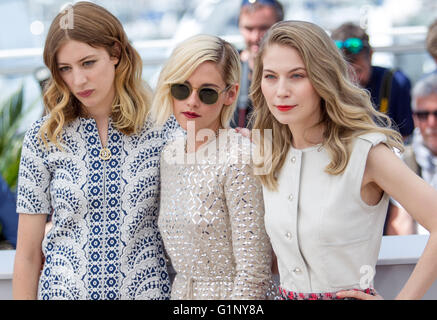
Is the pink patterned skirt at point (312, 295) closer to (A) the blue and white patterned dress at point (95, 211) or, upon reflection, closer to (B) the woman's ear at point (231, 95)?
(A) the blue and white patterned dress at point (95, 211)

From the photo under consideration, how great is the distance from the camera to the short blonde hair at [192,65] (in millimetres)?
2016

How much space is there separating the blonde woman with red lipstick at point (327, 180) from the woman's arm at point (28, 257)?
0.83 m

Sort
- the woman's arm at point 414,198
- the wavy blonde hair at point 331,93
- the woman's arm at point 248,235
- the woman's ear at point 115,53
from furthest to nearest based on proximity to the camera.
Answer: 1. the woman's ear at point 115,53
2. the woman's arm at point 248,235
3. the wavy blonde hair at point 331,93
4. the woman's arm at point 414,198

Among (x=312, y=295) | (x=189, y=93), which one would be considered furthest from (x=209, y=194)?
(x=312, y=295)

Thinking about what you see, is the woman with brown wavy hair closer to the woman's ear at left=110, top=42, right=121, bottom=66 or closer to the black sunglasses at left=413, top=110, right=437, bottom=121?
the woman's ear at left=110, top=42, right=121, bottom=66

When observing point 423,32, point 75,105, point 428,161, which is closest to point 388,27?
point 423,32

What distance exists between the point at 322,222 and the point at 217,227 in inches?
14.3

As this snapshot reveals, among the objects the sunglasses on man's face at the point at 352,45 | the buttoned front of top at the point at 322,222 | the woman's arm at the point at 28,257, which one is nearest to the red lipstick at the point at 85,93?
the woman's arm at the point at 28,257

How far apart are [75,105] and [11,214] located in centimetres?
146

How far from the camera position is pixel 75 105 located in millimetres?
2223

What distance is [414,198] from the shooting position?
1.72 m

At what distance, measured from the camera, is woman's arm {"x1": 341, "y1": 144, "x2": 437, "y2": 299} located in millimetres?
1715
